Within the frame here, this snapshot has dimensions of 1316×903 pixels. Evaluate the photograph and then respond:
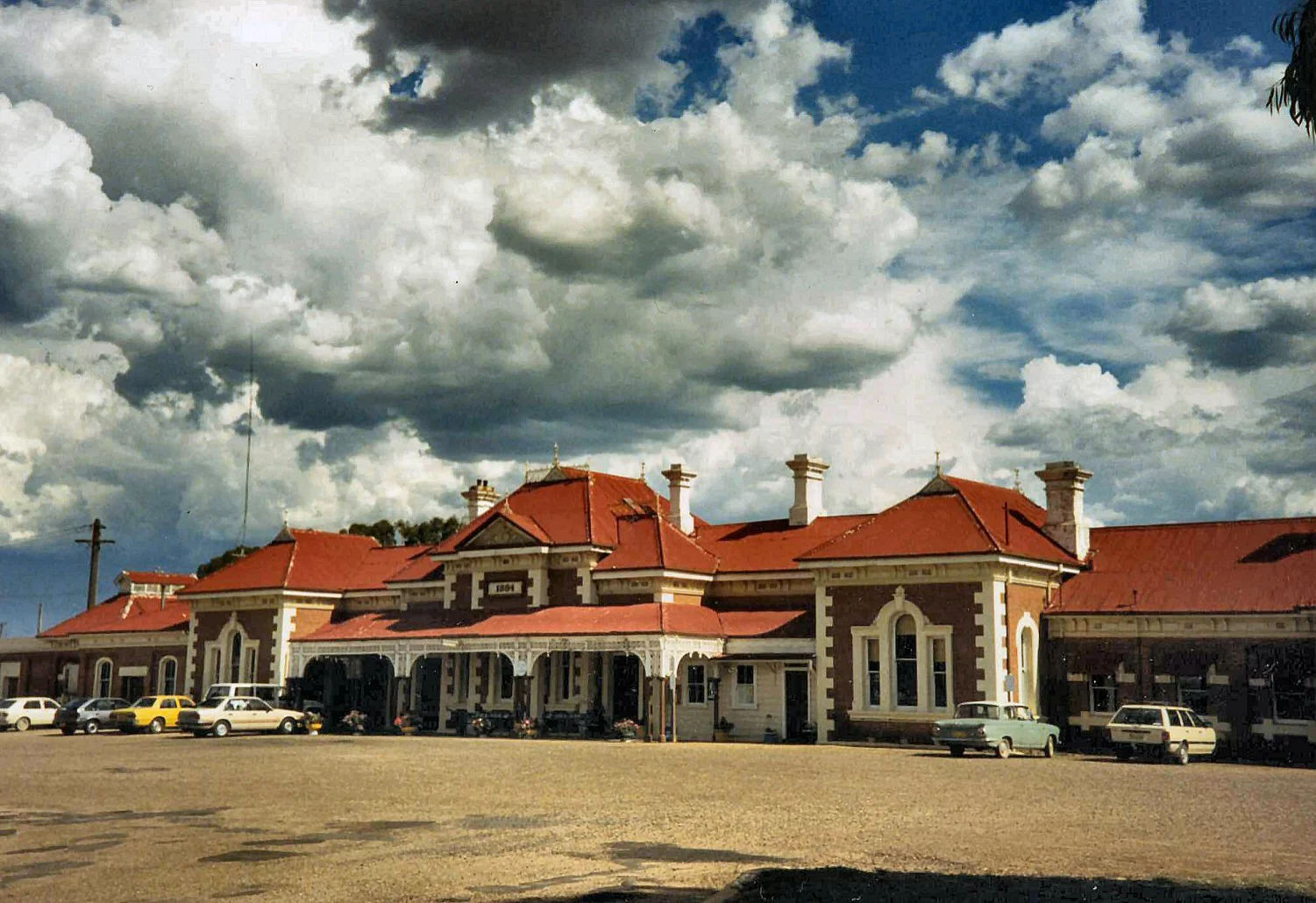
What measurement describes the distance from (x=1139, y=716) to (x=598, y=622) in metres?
16.0

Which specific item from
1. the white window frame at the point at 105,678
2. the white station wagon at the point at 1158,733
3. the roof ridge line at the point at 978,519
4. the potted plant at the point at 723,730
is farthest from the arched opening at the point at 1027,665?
the white window frame at the point at 105,678

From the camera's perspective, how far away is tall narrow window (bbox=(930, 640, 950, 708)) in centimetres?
3441

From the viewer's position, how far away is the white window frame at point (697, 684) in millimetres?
39438

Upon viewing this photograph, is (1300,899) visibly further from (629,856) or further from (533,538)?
(533,538)

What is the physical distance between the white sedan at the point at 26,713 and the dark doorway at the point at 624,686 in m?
21.5

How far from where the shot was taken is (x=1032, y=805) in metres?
18.0

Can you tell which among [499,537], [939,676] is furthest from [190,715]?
[939,676]

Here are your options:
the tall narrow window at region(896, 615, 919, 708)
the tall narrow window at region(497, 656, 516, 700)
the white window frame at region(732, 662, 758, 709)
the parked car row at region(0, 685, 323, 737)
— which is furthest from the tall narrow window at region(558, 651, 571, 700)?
the tall narrow window at region(896, 615, 919, 708)

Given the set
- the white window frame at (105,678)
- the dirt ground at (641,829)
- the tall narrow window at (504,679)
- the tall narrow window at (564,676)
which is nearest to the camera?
the dirt ground at (641,829)

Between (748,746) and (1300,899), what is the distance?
969 inches

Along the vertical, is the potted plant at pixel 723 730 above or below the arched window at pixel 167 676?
below

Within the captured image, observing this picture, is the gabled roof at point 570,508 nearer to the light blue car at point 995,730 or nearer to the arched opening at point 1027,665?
the arched opening at point 1027,665

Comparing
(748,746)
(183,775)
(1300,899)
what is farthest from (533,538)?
(1300,899)

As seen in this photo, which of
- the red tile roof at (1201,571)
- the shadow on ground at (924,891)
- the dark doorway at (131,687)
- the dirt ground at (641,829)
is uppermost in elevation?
the red tile roof at (1201,571)
